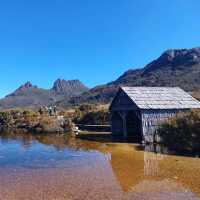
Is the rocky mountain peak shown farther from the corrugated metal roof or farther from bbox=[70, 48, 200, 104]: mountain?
the corrugated metal roof

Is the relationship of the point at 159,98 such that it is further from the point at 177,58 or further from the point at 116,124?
the point at 177,58

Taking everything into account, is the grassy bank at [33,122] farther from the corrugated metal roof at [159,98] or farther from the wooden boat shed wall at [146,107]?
the corrugated metal roof at [159,98]

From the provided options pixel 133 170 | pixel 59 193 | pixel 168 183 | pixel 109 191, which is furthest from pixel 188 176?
pixel 59 193

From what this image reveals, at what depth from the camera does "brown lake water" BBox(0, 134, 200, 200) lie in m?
11.7

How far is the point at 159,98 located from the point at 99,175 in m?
14.6

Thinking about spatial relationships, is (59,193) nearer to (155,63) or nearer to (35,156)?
(35,156)

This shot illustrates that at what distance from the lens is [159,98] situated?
27969mm

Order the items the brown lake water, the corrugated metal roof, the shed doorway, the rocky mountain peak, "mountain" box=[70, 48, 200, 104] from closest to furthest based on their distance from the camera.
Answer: the brown lake water
the corrugated metal roof
the shed doorway
"mountain" box=[70, 48, 200, 104]
the rocky mountain peak

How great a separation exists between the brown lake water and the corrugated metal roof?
527 centimetres

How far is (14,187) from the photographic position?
13.0 m

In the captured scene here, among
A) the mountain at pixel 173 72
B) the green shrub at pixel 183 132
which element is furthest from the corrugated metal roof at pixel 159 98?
the mountain at pixel 173 72

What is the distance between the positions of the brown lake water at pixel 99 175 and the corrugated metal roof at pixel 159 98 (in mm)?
5267

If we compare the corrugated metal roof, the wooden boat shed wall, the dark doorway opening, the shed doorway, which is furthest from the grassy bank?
the corrugated metal roof

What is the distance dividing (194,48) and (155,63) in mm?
22246
